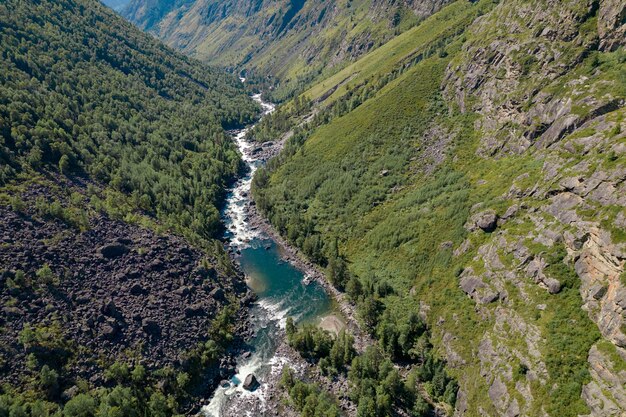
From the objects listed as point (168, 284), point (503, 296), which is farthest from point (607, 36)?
point (168, 284)

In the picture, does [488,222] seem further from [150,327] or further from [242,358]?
[150,327]

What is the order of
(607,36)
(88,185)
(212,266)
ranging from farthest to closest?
(88,185) < (212,266) < (607,36)

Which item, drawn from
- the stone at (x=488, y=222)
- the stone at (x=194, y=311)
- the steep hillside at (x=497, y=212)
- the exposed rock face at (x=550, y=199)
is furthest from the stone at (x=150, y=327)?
the stone at (x=488, y=222)

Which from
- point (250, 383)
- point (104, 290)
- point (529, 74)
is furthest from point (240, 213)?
point (529, 74)

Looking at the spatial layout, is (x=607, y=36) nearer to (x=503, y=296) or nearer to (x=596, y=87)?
(x=596, y=87)

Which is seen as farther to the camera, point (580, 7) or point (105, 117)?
point (105, 117)

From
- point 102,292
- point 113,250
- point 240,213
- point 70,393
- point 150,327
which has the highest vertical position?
point 113,250

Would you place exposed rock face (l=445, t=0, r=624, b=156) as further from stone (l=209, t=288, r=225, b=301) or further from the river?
stone (l=209, t=288, r=225, b=301)


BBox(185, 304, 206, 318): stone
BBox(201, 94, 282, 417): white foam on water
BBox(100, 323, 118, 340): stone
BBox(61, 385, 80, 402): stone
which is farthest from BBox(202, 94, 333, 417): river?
BBox(100, 323, 118, 340): stone
